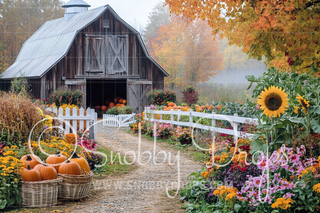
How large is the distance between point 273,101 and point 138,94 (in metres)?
15.3

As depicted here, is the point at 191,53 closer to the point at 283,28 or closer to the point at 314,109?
the point at 283,28

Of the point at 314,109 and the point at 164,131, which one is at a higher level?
the point at 314,109

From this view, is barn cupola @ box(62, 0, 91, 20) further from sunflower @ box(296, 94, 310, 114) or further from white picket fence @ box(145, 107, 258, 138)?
sunflower @ box(296, 94, 310, 114)

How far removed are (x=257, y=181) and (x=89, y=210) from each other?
218cm

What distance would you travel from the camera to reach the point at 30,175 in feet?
14.8

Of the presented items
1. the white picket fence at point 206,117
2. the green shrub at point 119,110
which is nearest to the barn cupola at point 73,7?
the green shrub at point 119,110

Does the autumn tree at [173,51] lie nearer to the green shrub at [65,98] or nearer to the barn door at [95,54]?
the barn door at [95,54]

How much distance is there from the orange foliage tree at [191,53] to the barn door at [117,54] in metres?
5.71

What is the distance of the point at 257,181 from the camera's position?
415 cm

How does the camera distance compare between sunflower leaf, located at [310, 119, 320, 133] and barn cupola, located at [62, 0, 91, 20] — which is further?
barn cupola, located at [62, 0, 91, 20]

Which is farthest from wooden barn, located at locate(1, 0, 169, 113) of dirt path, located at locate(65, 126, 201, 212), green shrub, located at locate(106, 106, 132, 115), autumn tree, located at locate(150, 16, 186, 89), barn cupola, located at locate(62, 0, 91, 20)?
dirt path, located at locate(65, 126, 201, 212)

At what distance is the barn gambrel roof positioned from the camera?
18.2 metres

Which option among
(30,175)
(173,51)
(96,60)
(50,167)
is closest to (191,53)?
(173,51)

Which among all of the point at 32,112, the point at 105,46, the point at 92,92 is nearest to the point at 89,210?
the point at 32,112
